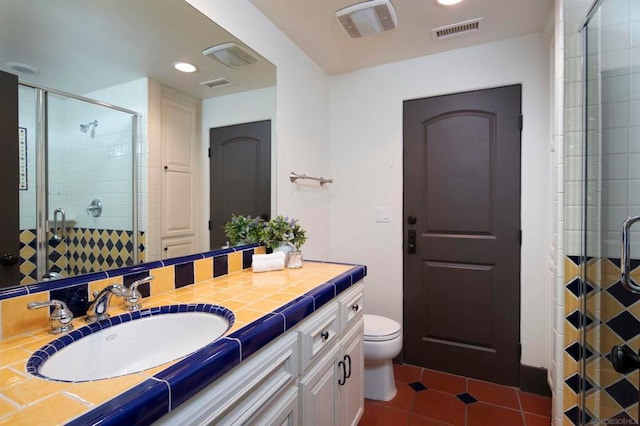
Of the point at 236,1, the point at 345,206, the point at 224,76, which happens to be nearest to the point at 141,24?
the point at 224,76

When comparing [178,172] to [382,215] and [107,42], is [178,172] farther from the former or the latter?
[382,215]

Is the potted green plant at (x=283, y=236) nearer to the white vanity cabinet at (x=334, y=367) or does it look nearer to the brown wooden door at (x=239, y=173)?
the brown wooden door at (x=239, y=173)

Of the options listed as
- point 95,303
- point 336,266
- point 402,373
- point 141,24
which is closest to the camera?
point 95,303

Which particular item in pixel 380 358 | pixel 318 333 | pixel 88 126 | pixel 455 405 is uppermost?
pixel 88 126

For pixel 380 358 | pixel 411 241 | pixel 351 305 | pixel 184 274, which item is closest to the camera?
pixel 184 274

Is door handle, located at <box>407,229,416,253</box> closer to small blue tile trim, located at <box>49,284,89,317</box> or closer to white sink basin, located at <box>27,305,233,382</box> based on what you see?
white sink basin, located at <box>27,305,233,382</box>

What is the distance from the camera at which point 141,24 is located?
A: 1218 millimetres

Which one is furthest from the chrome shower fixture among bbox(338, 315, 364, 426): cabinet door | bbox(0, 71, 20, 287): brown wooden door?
bbox(338, 315, 364, 426): cabinet door

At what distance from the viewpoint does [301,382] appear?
1.08 meters

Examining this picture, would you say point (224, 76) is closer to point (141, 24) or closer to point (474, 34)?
point (141, 24)

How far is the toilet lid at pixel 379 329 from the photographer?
6.37ft

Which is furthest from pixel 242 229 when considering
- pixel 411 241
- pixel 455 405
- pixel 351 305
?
pixel 455 405

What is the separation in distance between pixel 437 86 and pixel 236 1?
1472 millimetres

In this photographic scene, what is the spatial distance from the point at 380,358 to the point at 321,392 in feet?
2.71
